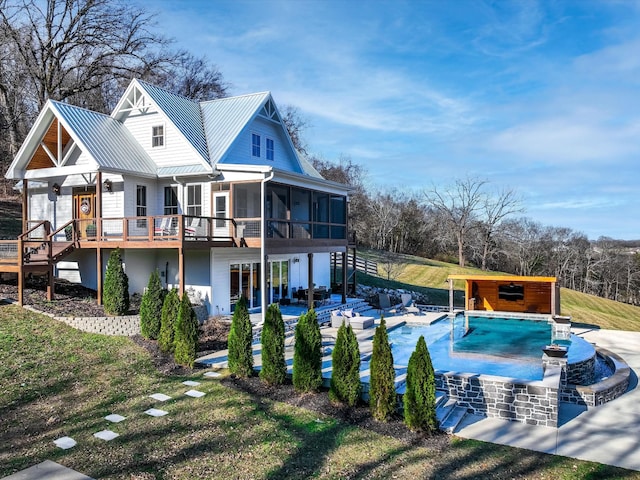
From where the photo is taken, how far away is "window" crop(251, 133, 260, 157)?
19261 millimetres

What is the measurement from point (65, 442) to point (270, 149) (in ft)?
50.5

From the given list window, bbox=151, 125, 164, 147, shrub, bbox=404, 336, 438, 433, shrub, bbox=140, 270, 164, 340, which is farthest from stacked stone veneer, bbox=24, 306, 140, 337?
shrub, bbox=404, 336, 438, 433

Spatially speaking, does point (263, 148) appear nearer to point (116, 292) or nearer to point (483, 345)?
point (116, 292)

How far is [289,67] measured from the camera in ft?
70.7

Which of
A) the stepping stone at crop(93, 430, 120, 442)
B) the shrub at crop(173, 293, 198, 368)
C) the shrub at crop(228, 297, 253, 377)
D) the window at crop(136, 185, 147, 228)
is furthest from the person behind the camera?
the window at crop(136, 185, 147, 228)

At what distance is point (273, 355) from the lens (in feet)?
32.1

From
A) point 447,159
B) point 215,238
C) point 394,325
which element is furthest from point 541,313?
point 447,159

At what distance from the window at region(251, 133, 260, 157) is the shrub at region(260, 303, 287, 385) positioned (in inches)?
434

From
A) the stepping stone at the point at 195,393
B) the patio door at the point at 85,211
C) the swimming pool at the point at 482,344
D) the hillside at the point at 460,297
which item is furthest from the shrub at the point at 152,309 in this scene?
the hillside at the point at 460,297

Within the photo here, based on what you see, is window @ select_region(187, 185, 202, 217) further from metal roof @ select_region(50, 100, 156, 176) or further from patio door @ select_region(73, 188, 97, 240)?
patio door @ select_region(73, 188, 97, 240)

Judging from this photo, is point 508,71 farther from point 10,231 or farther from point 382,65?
point 10,231

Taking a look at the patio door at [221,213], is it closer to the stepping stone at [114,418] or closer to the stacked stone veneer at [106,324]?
the stacked stone veneer at [106,324]

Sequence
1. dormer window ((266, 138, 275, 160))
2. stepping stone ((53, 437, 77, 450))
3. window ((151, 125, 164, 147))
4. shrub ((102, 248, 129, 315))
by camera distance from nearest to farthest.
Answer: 1. stepping stone ((53, 437, 77, 450))
2. shrub ((102, 248, 129, 315))
3. window ((151, 125, 164, 147))
4. dormer window ((266, 138, 275, 160))

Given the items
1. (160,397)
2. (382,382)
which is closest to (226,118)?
(160,397)
